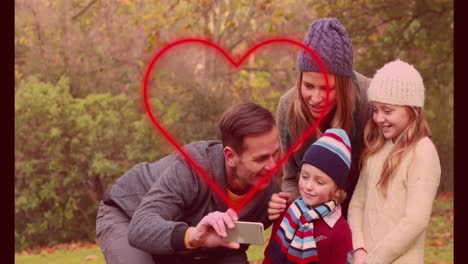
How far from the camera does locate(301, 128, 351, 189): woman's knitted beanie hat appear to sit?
14.9 feet

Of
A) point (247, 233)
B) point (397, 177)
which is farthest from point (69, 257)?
point (247, 233)

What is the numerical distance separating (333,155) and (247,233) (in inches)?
34.2

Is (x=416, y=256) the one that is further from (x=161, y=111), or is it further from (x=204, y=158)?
(x=161, y=111)

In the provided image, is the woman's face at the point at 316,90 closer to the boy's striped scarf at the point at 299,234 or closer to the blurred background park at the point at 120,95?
the boy's striped scarf at the point at 299,234

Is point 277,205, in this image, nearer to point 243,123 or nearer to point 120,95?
point 243,123

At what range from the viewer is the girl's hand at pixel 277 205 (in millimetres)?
4484

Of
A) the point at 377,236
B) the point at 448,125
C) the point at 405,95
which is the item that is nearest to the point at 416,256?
the point at 377,236

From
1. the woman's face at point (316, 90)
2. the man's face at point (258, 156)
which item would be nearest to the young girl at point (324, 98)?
the woman's face at point (316, 90)

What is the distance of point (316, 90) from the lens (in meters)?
4.65

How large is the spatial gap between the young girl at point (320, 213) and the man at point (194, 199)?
165 millimetres

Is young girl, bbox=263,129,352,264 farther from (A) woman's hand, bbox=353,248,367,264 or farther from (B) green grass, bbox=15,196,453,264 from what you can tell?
(B) green grass, bbox=15,196,453,264

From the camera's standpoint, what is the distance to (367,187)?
4777 mm

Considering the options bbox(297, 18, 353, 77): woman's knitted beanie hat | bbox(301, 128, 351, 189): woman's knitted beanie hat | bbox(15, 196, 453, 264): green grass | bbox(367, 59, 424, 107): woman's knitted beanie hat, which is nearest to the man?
bbox(301, 128, 351, 189): woman's knitted beanie hat

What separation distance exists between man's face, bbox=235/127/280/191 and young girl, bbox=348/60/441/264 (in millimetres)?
725
